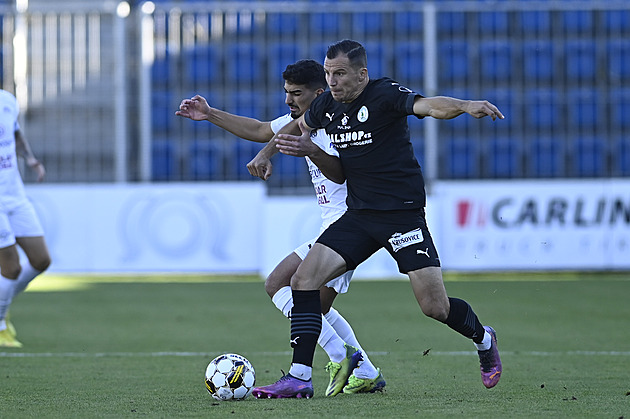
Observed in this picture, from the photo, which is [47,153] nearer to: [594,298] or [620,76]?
[620,76]

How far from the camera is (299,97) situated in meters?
7.16

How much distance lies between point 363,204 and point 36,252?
459 centimetres

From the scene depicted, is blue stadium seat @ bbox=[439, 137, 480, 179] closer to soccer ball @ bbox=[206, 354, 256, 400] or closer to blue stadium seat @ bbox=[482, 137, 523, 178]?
blue stadium seat @ bbox=[482, 137, 523, 178]

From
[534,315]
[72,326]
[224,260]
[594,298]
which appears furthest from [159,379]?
[224,260]

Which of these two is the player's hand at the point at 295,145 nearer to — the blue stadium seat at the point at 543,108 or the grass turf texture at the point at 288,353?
the grass turf texture at the point at 288,353

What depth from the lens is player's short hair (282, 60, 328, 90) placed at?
707 cm

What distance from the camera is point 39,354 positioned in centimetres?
926

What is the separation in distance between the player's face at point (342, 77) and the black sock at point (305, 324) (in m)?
1.15

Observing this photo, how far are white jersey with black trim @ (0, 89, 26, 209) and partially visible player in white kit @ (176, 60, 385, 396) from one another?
3.28 meters

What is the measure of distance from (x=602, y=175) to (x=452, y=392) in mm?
51105

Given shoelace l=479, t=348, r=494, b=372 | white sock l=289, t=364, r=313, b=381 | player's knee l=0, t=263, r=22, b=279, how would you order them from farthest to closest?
player's knee l=0, t=263, r=22, b=279, shoelace l=479, t=348, r=494, b=372, white sock l=289, t=364, r=313, b=381

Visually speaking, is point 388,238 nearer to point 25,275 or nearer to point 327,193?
point 327,193

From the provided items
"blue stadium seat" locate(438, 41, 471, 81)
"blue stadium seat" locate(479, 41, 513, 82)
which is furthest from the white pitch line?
"blue stadium seat" locate(438, 41, 471, 81)

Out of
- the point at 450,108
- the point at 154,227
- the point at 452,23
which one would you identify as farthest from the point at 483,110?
the point at 452,23
